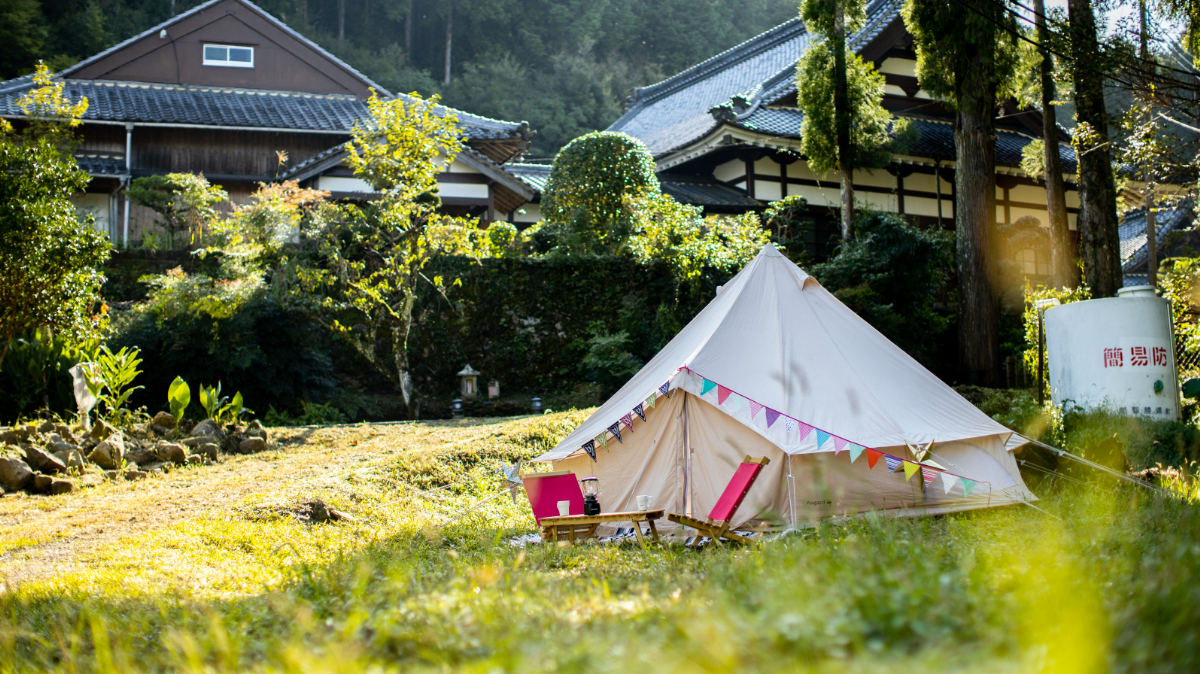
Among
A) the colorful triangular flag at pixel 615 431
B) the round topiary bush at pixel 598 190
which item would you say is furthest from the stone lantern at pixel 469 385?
the colorful triangular flag at pixel 615 431

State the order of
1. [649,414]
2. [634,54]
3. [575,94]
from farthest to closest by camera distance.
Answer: [634,54]
[575,94]
[649,414]

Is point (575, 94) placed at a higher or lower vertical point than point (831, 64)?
higher

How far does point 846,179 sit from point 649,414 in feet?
29.9

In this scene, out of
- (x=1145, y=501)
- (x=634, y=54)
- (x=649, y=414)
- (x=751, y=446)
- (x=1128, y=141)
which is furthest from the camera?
(x=634, y=54)

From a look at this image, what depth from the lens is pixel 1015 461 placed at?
20.7 ft

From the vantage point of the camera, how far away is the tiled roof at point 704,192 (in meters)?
16.5

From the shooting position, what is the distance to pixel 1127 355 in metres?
7.68

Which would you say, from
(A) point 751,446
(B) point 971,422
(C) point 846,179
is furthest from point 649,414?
(C) point 846,179

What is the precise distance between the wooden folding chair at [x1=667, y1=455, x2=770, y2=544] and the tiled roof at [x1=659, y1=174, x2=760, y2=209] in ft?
37.7

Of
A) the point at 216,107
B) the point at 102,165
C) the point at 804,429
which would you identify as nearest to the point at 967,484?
the point at 804,429

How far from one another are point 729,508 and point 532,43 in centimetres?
3057

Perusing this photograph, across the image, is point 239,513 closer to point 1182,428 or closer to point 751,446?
point 751,446

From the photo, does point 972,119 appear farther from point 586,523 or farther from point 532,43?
point 532,43

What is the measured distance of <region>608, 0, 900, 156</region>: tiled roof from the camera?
59.3ft
